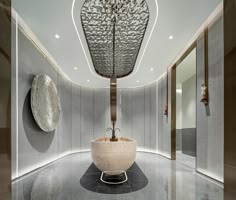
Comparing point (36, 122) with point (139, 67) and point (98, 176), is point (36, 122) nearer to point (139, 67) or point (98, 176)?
point (98, 176)

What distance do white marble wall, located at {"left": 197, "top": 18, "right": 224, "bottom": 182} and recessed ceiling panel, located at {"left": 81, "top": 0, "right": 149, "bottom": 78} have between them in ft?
4.09

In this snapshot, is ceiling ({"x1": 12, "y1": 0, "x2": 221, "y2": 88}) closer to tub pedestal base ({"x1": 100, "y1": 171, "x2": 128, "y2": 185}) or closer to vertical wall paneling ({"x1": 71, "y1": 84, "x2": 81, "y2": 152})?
vertical wall paneling ({"x1": 71, "y1": 84, "x2": 81, "y2": 152})

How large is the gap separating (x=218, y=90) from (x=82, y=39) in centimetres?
A: 258

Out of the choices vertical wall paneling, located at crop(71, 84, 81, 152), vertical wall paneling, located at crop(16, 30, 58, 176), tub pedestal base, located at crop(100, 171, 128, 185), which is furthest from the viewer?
vertical wall paneling, located at crop(71, 84, 81, 152)

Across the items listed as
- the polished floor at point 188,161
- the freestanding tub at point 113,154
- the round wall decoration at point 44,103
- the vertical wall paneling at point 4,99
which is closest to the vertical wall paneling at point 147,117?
the polished floor at point 188,161

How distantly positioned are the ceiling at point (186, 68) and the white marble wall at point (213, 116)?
4.21 ft

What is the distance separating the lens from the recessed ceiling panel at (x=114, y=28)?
100.0 inches

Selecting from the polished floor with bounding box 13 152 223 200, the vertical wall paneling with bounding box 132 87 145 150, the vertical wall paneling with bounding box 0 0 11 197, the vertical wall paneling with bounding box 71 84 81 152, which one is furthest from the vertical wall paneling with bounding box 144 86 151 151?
the vertical wall paneling with bounding box 0 0 11 197

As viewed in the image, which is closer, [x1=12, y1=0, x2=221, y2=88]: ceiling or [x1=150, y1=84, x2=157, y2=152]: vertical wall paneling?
[x1=12, y1=0, x2=221, y2=88]: ceiling

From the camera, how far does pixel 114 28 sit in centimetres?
303

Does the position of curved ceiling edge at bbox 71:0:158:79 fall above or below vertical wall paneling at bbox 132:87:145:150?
above

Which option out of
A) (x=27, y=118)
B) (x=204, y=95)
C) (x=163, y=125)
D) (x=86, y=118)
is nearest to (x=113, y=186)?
(x=27, y=118)

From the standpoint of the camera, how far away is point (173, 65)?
16.5ft

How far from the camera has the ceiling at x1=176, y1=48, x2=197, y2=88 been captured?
16.1ft
